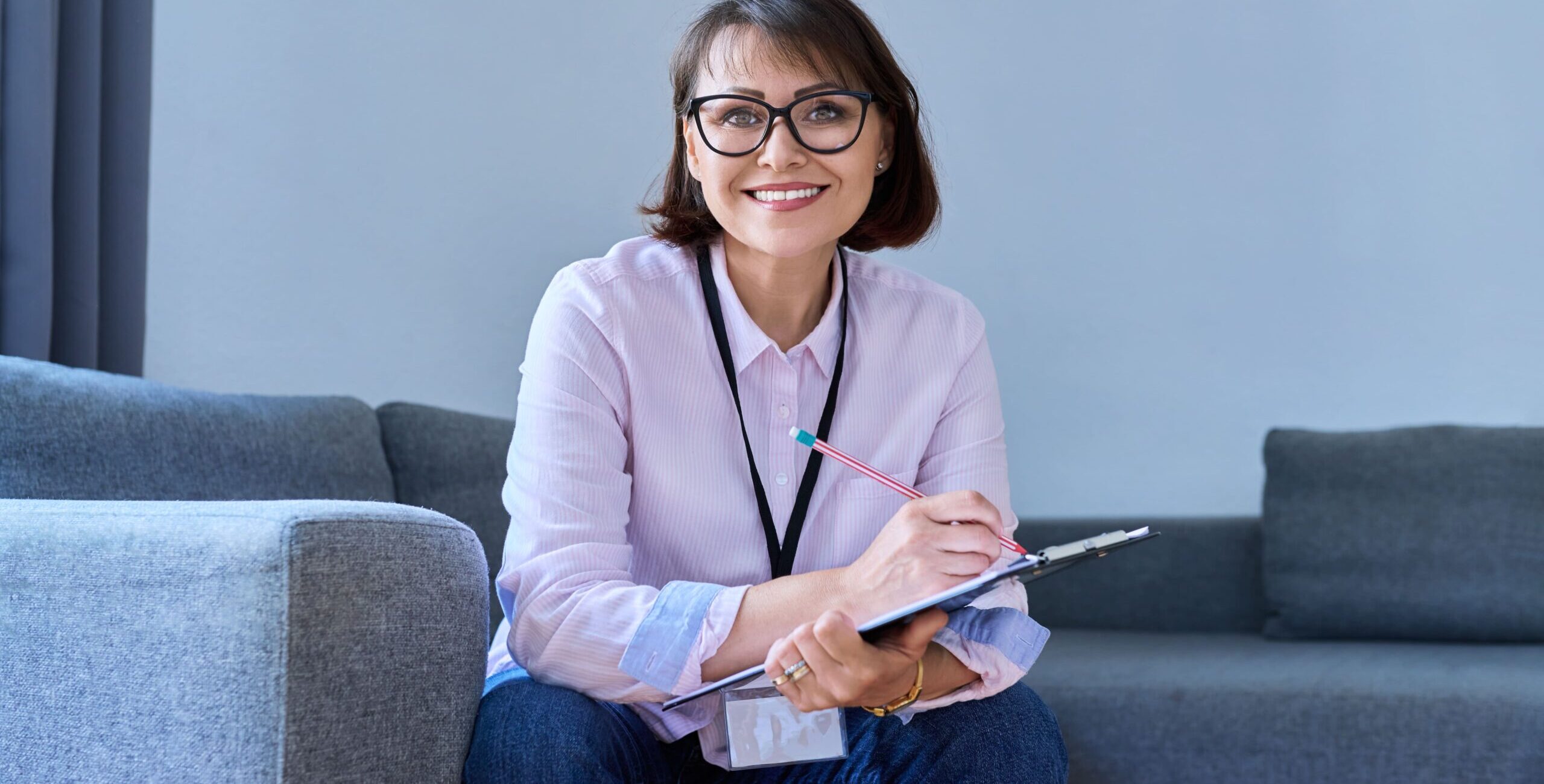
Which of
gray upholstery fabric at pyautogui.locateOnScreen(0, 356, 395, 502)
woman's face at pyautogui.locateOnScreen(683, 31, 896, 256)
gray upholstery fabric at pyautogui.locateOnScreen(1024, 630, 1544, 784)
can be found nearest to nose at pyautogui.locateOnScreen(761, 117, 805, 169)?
woman's face at pyautogui.locateOnScreen(683, 31, 896, 256)

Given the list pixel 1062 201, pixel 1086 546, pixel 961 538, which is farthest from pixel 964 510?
pixel 1062 201

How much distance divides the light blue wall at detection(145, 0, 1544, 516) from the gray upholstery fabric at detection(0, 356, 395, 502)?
66cm

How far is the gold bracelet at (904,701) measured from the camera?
44.9 inches

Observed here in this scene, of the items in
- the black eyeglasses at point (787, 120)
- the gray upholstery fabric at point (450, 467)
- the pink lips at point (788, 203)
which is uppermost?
the black eyeglasses at point (787, 120)

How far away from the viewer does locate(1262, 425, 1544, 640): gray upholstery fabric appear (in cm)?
219

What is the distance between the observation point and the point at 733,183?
1347mm

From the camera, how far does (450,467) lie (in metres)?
1.98

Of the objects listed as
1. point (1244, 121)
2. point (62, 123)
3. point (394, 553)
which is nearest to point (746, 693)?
point (394, 553)

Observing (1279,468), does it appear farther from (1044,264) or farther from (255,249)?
(255,249)

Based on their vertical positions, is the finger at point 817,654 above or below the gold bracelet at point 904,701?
above

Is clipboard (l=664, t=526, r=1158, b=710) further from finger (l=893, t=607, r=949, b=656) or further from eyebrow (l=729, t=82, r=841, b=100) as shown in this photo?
eyebrow (l=729, t=82, r=841, b=100)

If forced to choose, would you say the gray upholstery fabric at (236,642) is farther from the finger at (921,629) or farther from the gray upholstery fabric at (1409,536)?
the gray upholstery fabric at (1409,536)

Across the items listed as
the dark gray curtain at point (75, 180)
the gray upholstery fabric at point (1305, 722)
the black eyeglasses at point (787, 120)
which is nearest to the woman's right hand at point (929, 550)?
the black eyeglasses at point (787, 120)

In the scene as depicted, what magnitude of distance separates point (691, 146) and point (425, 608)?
0.63 metres
